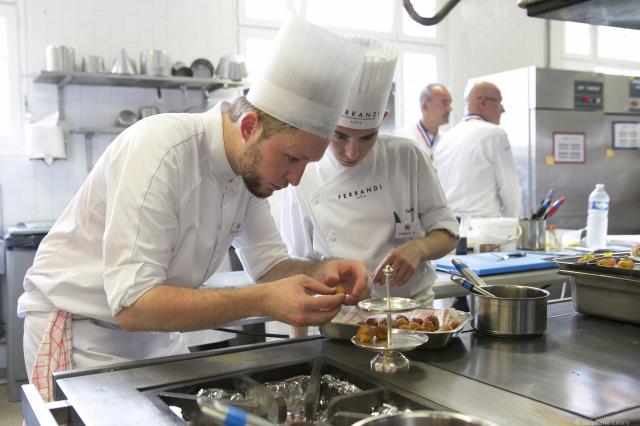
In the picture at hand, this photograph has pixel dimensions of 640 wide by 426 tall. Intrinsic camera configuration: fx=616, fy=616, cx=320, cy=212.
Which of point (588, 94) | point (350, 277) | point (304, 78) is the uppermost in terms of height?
point (588, 94)

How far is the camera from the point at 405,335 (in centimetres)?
142

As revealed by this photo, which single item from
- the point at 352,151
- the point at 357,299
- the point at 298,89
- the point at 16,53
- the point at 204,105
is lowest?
the point at 357,299

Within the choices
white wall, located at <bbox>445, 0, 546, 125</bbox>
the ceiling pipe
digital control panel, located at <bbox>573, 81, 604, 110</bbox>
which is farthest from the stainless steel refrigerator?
the ceiling pipe

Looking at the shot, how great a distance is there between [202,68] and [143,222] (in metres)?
4.05

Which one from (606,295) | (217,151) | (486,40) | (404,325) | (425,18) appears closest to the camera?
(425,18)

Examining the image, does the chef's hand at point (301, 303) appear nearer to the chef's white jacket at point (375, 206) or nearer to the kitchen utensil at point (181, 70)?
the chef's white jacket at point (375, 206)

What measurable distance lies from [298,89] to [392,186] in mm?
688

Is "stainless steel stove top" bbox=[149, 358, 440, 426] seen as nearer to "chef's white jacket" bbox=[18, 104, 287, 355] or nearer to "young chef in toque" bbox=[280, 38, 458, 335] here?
"chef's white jacket" bbox=[18, 104, 287, 355]

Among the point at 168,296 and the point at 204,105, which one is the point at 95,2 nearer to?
the point at 204,105

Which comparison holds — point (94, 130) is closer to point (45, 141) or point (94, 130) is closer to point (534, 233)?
point (45, 141)

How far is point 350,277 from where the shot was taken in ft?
5.48

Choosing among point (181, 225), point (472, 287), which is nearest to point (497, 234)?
point (472, 287)

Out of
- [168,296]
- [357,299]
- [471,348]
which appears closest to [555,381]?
[471,348]

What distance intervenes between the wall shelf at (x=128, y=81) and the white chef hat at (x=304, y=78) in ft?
11.2
